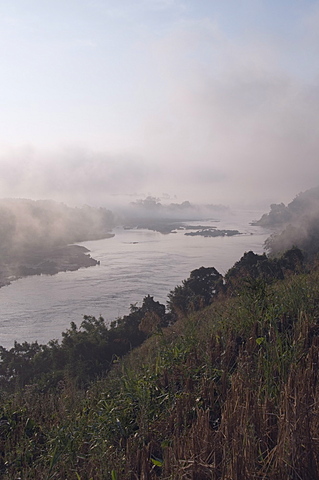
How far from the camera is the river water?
22.6m

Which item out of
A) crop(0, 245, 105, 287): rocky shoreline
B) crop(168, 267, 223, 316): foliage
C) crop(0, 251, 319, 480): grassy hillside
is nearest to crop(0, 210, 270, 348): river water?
crop(0, 245, 105, 287): rocky shoreline

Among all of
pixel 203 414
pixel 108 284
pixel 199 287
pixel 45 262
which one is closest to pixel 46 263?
pixel 45 262

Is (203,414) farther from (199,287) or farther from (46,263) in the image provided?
(46,263)

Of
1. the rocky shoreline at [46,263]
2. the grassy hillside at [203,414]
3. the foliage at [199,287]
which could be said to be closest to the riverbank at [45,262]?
the rocky shoreline at [46,263]

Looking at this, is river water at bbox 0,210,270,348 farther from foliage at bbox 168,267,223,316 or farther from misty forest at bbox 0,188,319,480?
misty forest at bbox 0,188,319,480

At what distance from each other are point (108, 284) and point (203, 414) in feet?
96.9

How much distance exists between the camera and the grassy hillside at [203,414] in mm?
1486

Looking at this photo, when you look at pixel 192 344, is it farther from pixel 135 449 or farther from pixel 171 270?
pixel 171 270

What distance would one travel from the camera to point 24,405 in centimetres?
306

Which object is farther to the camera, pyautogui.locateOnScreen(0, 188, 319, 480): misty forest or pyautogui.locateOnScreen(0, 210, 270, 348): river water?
pyautogui.locateOnScreen(0, 210, 270, 348): river water

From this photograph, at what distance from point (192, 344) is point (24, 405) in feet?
4.66

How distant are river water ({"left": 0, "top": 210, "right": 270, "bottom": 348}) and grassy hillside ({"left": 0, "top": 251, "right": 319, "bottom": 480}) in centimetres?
1775

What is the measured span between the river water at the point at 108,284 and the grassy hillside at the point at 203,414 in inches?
699

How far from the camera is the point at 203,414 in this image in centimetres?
181
